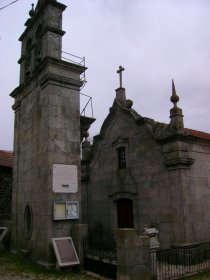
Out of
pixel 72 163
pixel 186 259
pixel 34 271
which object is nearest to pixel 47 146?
pixel 72 163

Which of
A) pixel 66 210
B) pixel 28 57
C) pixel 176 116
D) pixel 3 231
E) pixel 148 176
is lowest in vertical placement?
pixel 3 231

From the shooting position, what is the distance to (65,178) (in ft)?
38.5

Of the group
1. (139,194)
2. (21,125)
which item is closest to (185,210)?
(139,194)

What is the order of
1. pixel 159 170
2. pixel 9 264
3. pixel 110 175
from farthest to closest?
pixel 110 175
pixel 159 170
pixel 9 264

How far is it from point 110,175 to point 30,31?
26.6 ft

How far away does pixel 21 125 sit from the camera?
14.7m

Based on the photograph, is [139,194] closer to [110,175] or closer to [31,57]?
[110,175]

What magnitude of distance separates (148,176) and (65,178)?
421 cm

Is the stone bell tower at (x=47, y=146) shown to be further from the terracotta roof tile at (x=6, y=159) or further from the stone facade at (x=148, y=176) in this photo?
the terracotta roof tile at (x=6, y=159)

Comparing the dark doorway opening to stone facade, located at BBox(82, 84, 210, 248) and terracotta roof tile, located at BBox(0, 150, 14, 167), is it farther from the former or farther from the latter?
terracotta roof tile, located at BBox(0, 150, 14, 167)

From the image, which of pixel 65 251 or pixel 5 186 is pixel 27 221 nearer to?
pixel 65 251

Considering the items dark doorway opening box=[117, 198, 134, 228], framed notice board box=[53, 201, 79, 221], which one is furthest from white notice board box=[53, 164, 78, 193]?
dark doorway opening box=[117, 198, 134, 228]

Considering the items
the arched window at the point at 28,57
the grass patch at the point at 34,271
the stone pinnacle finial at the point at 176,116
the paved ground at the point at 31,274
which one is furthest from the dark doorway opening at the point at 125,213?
the arched window at the point at 28,57

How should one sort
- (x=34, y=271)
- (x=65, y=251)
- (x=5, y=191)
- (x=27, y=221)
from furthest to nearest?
(x=5, y=191) < (x=27, y=221) < (x=65, y=251) < (x=34, y=271)
